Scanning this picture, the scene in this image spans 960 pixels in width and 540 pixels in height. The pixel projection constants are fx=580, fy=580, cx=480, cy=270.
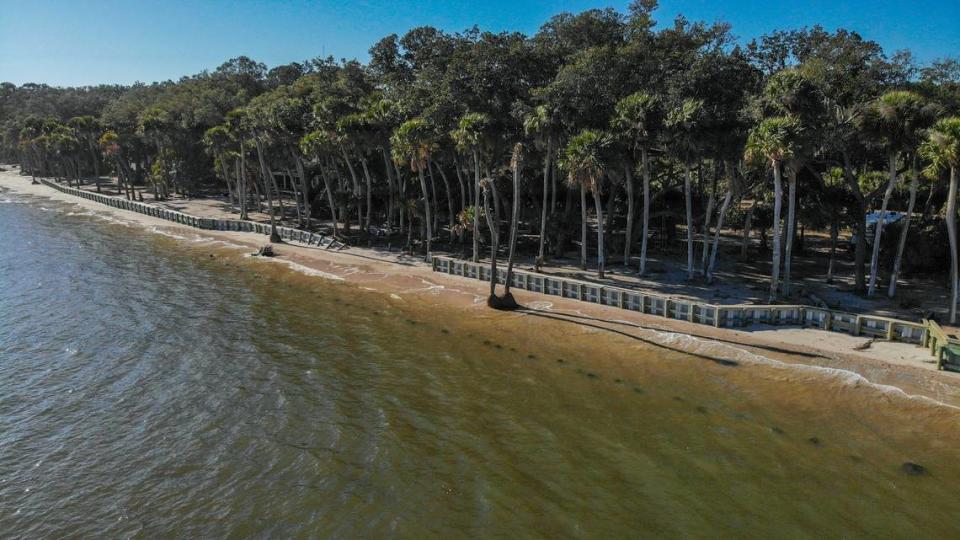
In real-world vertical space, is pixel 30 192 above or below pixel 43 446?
above

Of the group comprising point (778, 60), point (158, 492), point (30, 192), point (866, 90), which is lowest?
point (158, 492)

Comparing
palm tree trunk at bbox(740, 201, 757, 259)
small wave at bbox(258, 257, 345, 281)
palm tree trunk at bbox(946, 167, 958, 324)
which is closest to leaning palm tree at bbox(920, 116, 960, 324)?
palm tree trunk at bbox(946, 167, 958, 324)

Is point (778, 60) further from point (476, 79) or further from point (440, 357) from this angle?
point (440, 357)

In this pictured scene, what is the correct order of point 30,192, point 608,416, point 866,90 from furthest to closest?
point 30,192 < point 866,90 < point 608,416

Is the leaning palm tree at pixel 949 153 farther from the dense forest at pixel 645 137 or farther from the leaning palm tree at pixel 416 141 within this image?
the leaning palm tree at pixel 416 141

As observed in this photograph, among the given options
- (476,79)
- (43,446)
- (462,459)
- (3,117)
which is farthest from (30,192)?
(462,459)

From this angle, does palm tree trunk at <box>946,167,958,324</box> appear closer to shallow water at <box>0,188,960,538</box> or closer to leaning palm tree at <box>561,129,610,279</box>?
shallow water at <box>0,188,960,538</box>

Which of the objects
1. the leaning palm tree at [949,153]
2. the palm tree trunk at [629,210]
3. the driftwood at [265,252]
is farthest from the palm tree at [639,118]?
A: the driftwood at [265,252]
